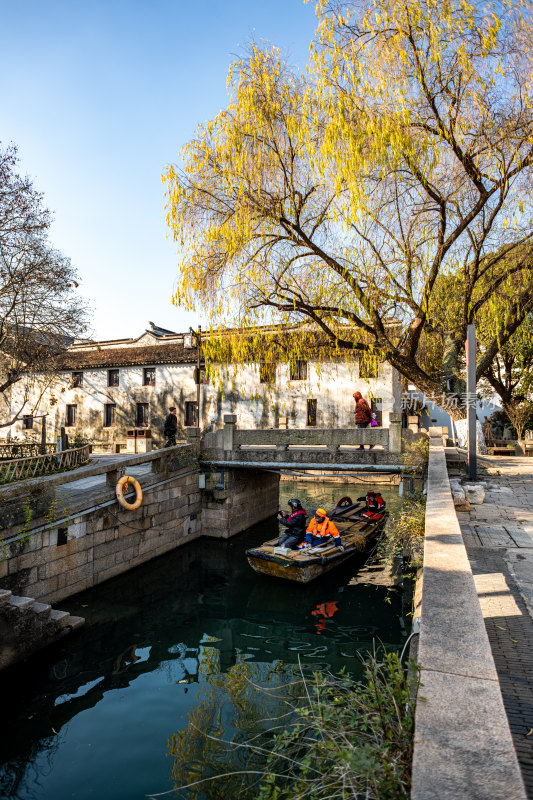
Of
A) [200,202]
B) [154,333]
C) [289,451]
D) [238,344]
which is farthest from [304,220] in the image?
[154,333]

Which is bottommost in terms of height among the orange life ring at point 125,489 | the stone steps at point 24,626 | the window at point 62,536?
the stone steps at point 24,626

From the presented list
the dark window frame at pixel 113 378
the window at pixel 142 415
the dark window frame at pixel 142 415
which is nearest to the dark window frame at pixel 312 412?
the dark window frame at pixel 142 415

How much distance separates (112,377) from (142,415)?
305cm

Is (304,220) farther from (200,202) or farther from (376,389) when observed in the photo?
(376,389)

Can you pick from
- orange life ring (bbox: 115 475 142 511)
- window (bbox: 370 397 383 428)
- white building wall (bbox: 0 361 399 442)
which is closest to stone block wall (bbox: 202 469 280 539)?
orange life ring (bbox: 115 475 142 511)

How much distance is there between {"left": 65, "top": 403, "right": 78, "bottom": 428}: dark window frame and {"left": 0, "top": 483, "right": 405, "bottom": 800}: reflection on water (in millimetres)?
19423

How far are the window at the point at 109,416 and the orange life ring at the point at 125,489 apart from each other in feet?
58.1

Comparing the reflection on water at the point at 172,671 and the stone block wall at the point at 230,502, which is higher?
the stone block wall at the point at 230,502

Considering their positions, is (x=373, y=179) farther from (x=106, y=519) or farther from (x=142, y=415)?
(x=142, y=415)

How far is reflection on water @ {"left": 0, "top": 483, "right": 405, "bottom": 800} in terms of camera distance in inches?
199

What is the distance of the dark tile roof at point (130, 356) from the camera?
26.2 metres

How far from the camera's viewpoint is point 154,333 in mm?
28781

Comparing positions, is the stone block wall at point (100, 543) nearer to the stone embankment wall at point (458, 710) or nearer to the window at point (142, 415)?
the stone embankment wall at point (458, 710)

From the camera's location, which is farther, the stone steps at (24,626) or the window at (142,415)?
the window at (142,415)
